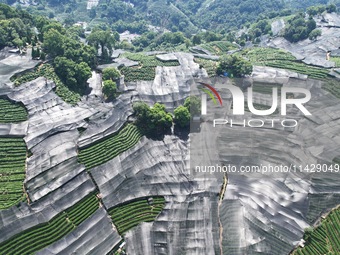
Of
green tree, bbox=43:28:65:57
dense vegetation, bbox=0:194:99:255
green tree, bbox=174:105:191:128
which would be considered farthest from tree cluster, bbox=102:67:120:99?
dense vegetation, bbox=0:194:99:255

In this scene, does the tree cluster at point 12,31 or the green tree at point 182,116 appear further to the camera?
the tree cluster at point 12,31

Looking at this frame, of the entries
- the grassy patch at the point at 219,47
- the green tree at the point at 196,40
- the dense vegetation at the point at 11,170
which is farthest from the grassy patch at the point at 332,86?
the dense vegetation at the point at 11,170

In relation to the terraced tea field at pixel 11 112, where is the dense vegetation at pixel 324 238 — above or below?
below

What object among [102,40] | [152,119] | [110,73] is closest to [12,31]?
[102,40]

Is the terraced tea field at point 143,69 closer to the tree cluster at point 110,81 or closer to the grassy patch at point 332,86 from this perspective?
the tree cluster at point 110,81

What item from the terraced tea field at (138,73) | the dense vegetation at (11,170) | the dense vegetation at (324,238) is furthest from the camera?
the terraced tea field at (138,73)

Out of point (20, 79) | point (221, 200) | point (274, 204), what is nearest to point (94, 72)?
point (20, 79)

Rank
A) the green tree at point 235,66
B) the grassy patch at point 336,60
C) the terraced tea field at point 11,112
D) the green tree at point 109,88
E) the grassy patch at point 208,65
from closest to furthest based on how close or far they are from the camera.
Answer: the terraced tea field at point 11,112 → the green tree at point 109,88 → the green tree at point 235,66 → the grassy patch at point 208,65 → the grassy patch at point 336,60

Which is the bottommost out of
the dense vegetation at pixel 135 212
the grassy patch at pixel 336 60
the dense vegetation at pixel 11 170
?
the dense vegetation at pixel 135 212
